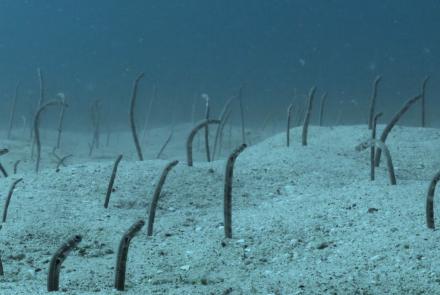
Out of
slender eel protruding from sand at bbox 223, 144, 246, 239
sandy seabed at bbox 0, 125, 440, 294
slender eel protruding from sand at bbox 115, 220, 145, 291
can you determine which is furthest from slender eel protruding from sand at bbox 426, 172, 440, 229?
slender eel protruding from sand at bbox 115, 220, 145, 291

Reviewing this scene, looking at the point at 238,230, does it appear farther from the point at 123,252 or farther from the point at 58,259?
the point at 58,259

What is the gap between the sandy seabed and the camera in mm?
2672

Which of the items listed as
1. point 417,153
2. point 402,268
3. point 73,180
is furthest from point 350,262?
point 417,153

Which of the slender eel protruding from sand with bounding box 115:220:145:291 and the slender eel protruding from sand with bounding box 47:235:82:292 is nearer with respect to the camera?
the slender eel protruding from sand with bounding box 47:235:82:292

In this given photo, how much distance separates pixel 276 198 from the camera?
446 centimetres

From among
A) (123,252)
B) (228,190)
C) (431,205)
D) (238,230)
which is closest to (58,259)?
(123,252)

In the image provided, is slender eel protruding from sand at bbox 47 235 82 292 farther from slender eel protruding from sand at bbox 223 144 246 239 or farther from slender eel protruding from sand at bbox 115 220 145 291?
slender eel protruding from sand at bbox 223 144 246 239

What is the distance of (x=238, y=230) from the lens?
137 inches

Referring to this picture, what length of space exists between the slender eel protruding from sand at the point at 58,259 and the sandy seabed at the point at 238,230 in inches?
4.1

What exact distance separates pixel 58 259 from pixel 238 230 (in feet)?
4.67

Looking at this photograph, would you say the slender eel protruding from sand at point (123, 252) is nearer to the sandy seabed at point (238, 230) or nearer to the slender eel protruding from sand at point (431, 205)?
the sandy seabed at point (238, 230)

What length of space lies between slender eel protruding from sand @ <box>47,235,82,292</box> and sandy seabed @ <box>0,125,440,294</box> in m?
0.10

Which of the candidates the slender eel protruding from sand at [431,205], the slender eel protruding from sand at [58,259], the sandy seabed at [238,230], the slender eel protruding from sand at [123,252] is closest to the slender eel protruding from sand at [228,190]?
the sandy seabed at [238,230]

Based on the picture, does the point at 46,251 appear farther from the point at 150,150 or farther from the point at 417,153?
the point at 150,150
